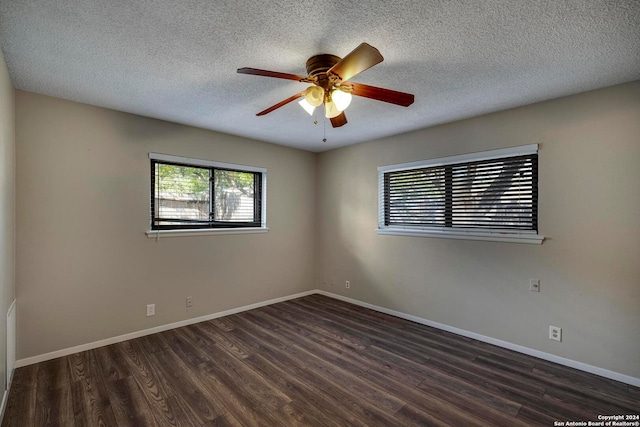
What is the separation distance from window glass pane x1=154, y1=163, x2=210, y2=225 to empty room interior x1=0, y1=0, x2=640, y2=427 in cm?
3

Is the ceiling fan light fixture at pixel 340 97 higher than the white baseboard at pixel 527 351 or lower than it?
higher

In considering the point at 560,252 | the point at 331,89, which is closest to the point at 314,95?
the point at 331,89

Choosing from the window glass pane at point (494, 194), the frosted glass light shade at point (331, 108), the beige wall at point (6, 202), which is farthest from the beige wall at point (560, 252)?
the beige wall at point (6, 202)

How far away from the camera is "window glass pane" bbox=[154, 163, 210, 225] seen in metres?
3.44

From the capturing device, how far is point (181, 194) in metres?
3.61

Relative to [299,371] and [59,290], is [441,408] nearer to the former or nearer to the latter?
[299,371]

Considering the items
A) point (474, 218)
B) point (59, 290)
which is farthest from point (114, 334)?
point (474, 218)

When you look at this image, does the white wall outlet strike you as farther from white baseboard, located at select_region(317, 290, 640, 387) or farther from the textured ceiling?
the textured ceiling

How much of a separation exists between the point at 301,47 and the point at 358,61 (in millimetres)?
516

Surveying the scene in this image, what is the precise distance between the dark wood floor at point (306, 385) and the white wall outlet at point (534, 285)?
2.10ft

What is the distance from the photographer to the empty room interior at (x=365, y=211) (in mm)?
1812

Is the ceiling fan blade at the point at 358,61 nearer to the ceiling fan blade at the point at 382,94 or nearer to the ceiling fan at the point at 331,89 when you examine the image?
the ceiling fan at the point at 331,89

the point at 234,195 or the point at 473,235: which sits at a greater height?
the point at 234,195

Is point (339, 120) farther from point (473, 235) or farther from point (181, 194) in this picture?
point (181, 194)
